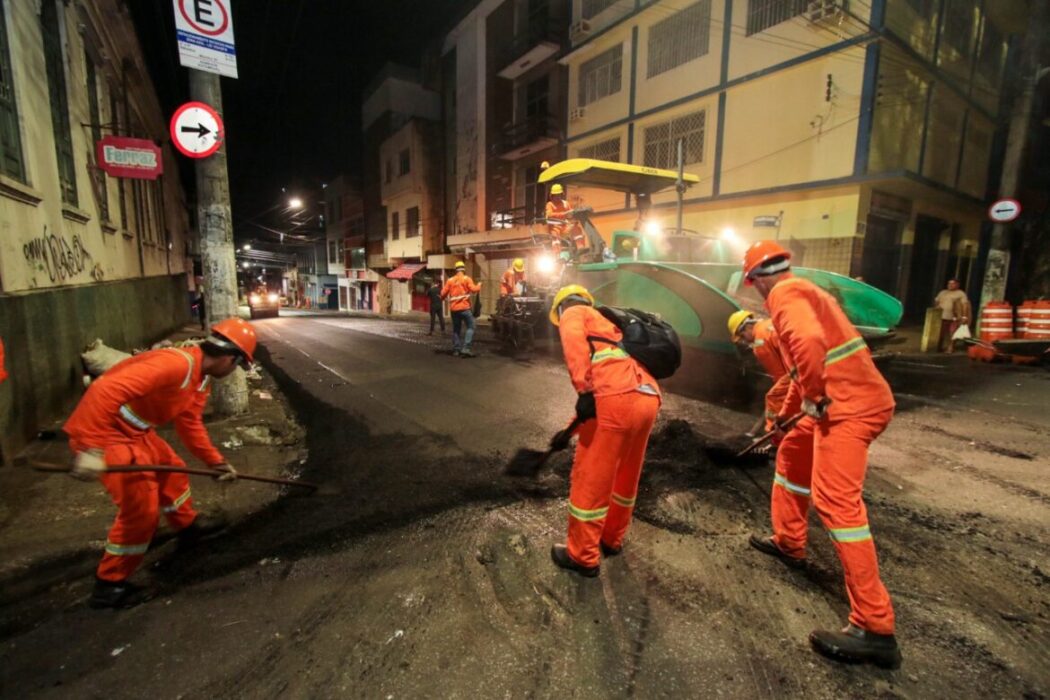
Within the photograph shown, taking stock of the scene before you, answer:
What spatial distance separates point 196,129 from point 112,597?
13.9ft

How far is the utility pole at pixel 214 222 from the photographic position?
4.77 metres

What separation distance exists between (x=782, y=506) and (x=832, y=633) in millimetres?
708

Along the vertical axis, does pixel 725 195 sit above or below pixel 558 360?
above

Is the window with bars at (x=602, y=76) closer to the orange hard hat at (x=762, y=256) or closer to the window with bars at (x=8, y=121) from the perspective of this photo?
the window with bars at (x=8, y=121)

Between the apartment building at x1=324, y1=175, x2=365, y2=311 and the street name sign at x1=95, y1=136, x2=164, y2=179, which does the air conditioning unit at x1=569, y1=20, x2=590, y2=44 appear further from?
the apartment building at x1=324, y1=175, x2=365, y2=311

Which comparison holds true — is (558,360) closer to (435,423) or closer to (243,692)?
(435,423)

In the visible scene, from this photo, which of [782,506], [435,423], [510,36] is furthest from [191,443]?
[510,36]

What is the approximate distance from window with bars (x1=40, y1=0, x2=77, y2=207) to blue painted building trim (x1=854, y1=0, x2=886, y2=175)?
14.2 metres

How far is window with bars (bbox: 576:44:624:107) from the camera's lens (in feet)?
53.9

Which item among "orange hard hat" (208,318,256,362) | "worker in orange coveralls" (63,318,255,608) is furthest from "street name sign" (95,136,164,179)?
"worker in orange coveralls" (63,318,255,608)

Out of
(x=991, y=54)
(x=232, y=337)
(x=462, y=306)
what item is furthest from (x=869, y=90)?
(x=232, y=337)

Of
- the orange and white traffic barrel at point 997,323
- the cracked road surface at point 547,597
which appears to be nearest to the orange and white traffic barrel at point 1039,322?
the orange and white traffic barrel at point 997,323

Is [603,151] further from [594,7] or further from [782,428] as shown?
[782,428]

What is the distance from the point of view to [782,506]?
2650 mm
